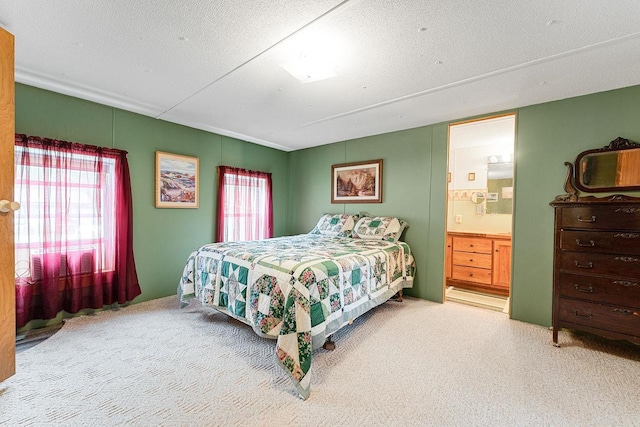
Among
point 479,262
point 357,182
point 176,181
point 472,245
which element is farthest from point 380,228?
point 176,181

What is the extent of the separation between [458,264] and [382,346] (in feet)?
8.64

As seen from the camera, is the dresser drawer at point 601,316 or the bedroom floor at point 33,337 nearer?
the dresser drawer at point 601,316

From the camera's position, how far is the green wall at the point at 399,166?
8.73 feet

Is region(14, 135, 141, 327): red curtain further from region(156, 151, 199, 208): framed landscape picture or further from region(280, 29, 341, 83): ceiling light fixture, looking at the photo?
region(280, 29, 341, 83): ceiling light fixture

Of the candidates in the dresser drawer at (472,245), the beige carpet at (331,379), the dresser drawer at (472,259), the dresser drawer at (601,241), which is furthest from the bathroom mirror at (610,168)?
the dresser drawer at (472,259)

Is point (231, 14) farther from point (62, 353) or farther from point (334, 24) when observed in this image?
point (62, 353)

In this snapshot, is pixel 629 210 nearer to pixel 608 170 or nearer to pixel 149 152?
pixel 608 170

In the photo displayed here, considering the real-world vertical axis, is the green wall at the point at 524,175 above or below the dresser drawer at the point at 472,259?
above

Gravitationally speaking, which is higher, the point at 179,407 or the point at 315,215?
the point at 315,215

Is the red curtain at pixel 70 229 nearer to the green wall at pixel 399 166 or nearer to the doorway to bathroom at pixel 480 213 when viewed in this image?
the green wall at pixel 399 166

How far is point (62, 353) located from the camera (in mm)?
2143

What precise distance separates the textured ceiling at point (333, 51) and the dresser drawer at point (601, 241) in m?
1.34

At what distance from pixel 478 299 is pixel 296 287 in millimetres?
3091

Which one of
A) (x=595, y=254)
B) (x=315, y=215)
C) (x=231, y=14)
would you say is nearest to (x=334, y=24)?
(x=231, y=14)
